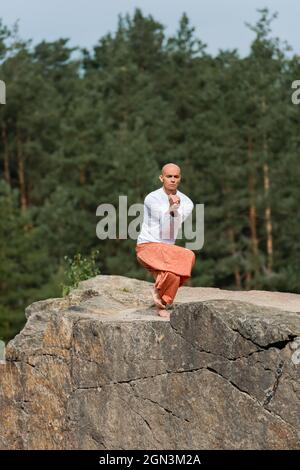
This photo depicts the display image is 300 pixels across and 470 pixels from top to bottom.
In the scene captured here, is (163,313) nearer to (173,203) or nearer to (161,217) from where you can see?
(161,217)

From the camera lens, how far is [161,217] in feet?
37.1

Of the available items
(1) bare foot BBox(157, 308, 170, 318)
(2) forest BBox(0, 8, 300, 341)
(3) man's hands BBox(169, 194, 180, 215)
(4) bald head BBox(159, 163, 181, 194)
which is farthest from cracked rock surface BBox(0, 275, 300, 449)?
(2) forest BBox(0, 8, 300, 341)

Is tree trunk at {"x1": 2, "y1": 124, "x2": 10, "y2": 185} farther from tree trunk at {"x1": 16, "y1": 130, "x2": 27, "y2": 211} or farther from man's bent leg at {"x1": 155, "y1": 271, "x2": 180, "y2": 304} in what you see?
man's bent leg at {"x1": 155, "y1": 271, "x2": 180, "y2": 304}

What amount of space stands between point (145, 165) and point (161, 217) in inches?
1146

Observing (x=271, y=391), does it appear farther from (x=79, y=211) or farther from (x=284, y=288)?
(x=79, y=211)

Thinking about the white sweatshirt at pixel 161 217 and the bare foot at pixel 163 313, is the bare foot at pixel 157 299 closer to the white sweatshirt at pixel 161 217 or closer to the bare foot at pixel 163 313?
the bare foot at pixel 163 313

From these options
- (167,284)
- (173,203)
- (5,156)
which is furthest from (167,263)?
(5,156)

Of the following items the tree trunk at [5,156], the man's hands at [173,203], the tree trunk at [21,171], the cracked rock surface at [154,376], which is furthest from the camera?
the tree trunk at [5,156]

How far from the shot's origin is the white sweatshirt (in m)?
11.2

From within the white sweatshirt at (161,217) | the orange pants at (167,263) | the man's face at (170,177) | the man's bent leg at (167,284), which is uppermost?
the man's face at (170,177)

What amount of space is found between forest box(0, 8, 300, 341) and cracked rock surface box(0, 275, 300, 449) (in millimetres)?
23105

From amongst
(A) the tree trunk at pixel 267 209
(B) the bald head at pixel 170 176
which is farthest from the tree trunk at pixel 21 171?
(B) the bald head at pixel 170 176

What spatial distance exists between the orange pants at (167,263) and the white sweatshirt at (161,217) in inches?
3.2

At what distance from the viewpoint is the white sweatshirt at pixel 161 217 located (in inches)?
442
